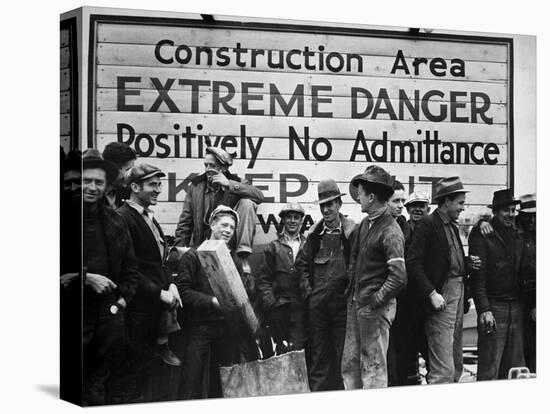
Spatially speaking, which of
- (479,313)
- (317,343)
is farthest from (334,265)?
(479,313)

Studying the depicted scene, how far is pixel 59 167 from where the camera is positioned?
11.8 metres

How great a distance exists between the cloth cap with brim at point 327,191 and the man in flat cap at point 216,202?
0.55 metres

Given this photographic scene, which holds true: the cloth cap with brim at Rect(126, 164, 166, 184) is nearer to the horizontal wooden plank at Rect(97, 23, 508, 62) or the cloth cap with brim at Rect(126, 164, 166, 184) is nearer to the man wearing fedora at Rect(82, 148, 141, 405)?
the man wearing fedora at Rect(82, 148, 141, 405)

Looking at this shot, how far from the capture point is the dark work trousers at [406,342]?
12.5 metres

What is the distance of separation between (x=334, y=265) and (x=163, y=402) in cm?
188

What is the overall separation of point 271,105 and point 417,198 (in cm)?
158

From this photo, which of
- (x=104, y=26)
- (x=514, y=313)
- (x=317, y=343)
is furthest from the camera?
(x=514, y=313)

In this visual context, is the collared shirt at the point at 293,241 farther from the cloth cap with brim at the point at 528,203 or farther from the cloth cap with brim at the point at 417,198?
the cloth cap with brim at the point at 528,203

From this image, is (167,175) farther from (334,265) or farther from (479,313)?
(479,313)

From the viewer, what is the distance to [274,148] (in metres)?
12.1

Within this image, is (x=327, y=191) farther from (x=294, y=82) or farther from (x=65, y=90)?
(x=65, y=90)

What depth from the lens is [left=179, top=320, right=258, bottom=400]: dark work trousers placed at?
11.7 metres

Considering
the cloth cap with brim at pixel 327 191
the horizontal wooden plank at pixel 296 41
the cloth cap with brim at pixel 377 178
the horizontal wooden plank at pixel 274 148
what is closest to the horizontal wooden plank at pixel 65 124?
the horizontal wooden plank at pixel 274 148

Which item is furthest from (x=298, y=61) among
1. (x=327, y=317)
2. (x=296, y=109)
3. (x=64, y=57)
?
(x=327, y=317)
